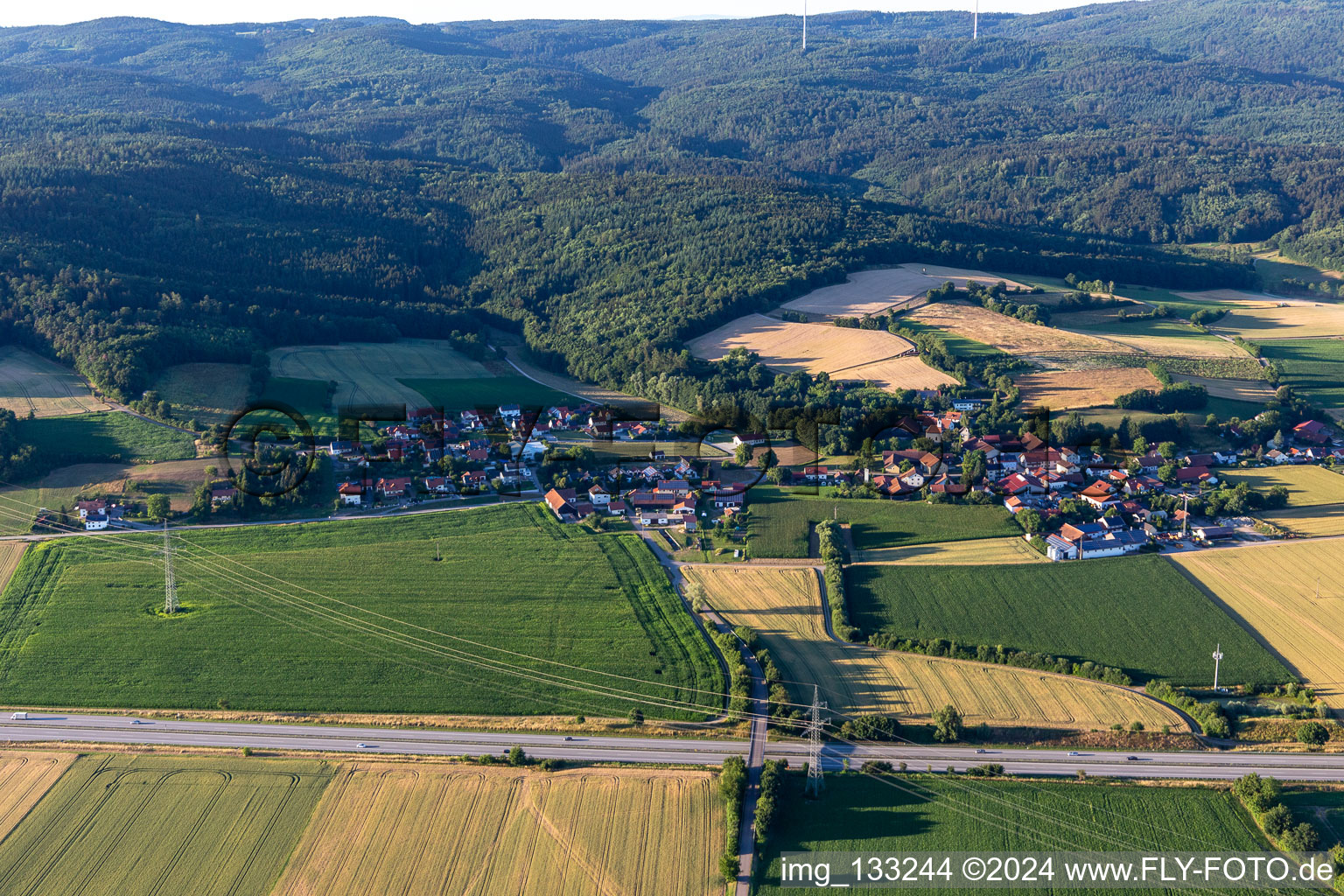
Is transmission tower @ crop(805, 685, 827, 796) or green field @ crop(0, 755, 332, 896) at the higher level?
transmission tower @ crop(805, 685, 827, 796)

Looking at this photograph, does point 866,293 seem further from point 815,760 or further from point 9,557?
point 9,557

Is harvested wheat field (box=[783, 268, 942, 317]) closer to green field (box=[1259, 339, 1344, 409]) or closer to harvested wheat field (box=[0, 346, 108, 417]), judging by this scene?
green field (box=[1259, 339, 1344, 409])

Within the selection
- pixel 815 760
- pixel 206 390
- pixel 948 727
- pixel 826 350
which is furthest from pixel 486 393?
pixel 815 760

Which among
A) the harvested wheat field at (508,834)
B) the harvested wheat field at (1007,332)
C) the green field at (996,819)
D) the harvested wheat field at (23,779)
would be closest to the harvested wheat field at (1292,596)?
the green field at (996,819)

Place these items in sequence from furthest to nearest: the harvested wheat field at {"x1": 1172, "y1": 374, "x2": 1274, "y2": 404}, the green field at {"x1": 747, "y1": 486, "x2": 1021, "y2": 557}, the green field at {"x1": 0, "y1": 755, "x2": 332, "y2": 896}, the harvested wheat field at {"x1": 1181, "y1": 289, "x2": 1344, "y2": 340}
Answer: the harvested wheat field at {"x1": 1181, "y1": 289, "x2": 1344, "y2": 340}, the harvested wheat field at {"x1": 1172, "y1": 374, "x2": 1274, "y2": 404}, the green field at {"x1": 747, "y1": 486, "x2": 1021, "y2": 557}, the green field at {"x1": 0, "y1": 755, "x2": 332, "y2": 896}

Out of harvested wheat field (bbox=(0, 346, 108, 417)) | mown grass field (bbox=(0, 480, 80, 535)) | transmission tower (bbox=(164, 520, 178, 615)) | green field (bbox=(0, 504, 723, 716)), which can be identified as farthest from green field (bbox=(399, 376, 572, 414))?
transmission tower (bbox=(164, 520, 178, 615))

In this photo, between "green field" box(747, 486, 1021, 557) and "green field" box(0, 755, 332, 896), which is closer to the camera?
"green field" box(0, 755, 332, 896)
